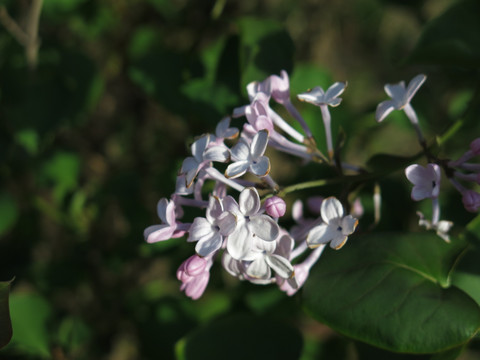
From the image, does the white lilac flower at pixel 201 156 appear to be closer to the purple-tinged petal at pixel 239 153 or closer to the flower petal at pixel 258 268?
the purple-tinged petal at pixel 239 153

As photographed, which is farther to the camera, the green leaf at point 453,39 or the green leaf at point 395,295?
the green leaf at point 453,39

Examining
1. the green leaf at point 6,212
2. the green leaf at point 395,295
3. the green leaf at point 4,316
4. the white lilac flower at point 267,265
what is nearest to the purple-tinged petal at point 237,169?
the white lilac flower at point 267,265

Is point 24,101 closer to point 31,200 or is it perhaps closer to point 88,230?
point 31,200

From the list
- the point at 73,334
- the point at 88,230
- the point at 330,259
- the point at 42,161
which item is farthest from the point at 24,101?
the point at 330,259

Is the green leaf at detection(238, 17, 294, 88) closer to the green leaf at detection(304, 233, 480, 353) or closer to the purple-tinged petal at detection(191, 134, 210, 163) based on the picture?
the purple-tinged petal at detection(191, 134, 210, 163)

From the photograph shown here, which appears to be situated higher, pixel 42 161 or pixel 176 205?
pixel 176 205

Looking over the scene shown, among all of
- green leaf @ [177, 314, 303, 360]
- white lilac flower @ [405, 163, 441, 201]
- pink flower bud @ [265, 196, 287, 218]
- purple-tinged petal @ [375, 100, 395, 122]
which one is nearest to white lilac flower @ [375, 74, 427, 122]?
purple-tinged petal @ [375, 100, 395, 122]

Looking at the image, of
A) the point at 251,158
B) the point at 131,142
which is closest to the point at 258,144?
the point at 251,158
